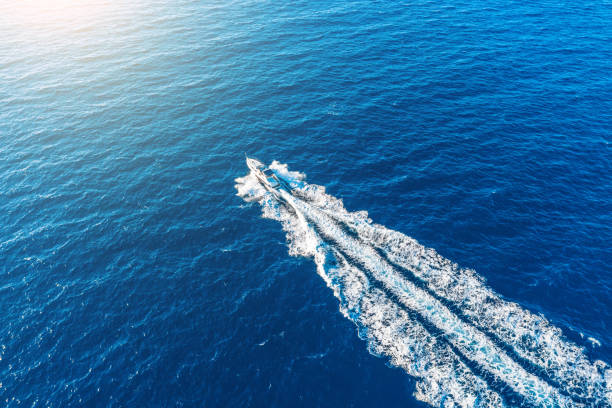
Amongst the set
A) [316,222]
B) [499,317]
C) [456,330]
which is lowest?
[499,317]

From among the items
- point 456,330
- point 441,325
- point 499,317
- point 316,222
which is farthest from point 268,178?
point 499,317

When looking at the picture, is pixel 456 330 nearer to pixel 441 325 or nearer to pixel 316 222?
pixel 441 325

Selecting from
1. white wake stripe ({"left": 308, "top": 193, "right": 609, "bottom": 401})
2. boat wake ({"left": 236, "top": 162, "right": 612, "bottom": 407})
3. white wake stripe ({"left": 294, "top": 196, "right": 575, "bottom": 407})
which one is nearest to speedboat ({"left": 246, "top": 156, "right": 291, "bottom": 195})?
boat wake ({"left": 236, "top": 162, "right": 612, "bottom": 407})

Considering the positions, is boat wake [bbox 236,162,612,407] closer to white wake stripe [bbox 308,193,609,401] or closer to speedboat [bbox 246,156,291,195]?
white wake stripe [bbox 308,193,609,401]

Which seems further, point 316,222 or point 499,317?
point 316,222

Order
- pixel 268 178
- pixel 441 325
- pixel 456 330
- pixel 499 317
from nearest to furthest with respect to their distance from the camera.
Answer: pixel 456 330, pixel 441 325, pixel 499 317, pixel 268 178

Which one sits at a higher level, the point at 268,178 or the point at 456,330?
the point at 268,178
